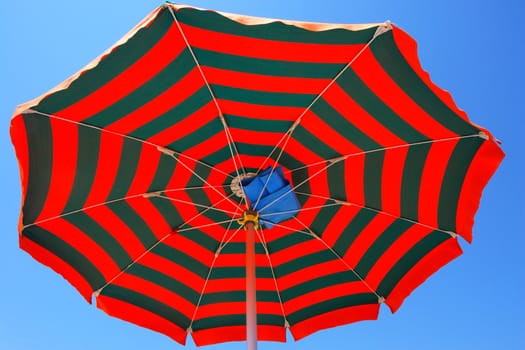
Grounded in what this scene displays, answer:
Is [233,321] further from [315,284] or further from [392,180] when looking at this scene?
[392,180]

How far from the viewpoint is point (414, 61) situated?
12.1 ft

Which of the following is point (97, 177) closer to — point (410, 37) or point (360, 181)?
point (360, 181)

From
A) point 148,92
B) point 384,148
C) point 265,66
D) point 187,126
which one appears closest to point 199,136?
point 187,126

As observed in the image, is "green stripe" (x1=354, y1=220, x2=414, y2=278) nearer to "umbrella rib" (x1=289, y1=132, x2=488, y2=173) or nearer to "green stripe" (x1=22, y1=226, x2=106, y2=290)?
"umbrella rib" (x1=289, y1=132, x2=488, y2=173)

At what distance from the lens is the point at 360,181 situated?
5.08m

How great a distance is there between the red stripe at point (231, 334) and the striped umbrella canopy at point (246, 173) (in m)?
0.02

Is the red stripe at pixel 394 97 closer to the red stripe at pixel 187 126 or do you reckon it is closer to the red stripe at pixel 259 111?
the red stripe at pixel 259 111

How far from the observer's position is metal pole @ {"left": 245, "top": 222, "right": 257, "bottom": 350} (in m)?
4.43

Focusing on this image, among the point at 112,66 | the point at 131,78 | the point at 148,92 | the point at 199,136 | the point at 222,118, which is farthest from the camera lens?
the point at 199,136

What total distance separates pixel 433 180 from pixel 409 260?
1.03 metres

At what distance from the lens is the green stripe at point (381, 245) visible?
5.31 metres

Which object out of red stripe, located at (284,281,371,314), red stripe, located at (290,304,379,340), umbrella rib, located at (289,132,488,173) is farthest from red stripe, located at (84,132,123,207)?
red stripe, located at (290,304,379,340)

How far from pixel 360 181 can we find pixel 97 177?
2.50 metres

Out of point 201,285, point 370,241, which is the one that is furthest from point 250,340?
point 370,241
